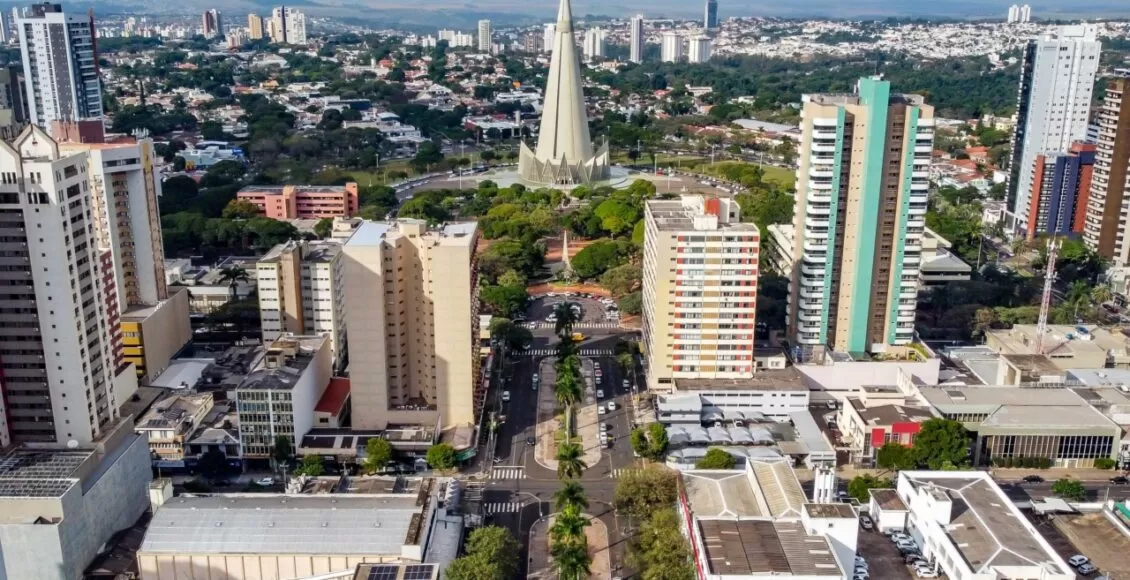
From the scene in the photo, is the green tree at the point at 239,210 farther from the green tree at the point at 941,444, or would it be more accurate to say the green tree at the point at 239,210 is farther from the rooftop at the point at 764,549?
the rooftop at the point at 764,549

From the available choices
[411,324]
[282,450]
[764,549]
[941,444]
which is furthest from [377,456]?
[941,444]

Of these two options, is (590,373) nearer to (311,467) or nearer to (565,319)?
(565,319)

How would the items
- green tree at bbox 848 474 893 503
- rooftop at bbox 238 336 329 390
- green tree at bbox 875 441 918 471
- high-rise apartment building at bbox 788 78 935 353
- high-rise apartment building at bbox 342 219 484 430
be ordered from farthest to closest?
high-rise apartment building at bbox 788 78 935 353 → high-rise apartment building at bbox 342 219 484 430 → rooftop at bbox 238 336 329 390 → green tree at bbox 875 441 918 471 → green tree at bbox 848 474 893 503

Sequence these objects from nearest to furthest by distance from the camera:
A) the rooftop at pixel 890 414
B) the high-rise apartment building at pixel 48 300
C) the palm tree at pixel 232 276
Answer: the high-rise apartment building at pixel 48 300 → the rooftop at pixel 890 414 → the palm tree at pixel 232 276

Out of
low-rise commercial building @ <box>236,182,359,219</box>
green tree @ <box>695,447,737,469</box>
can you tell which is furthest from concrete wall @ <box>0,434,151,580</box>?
low-rise commercial building @ <box>236,182,359,219</box>

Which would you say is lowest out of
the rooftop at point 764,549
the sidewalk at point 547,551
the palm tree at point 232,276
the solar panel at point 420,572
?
the sidewalk at point 547,551

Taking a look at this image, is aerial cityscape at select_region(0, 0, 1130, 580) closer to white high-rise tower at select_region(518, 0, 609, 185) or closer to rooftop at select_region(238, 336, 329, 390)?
rooftop at select_region(238, 336, 329, 390)

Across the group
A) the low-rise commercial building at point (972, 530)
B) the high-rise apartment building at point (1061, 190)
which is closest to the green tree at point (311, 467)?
the low-rise commercial building at point (972, 530)
